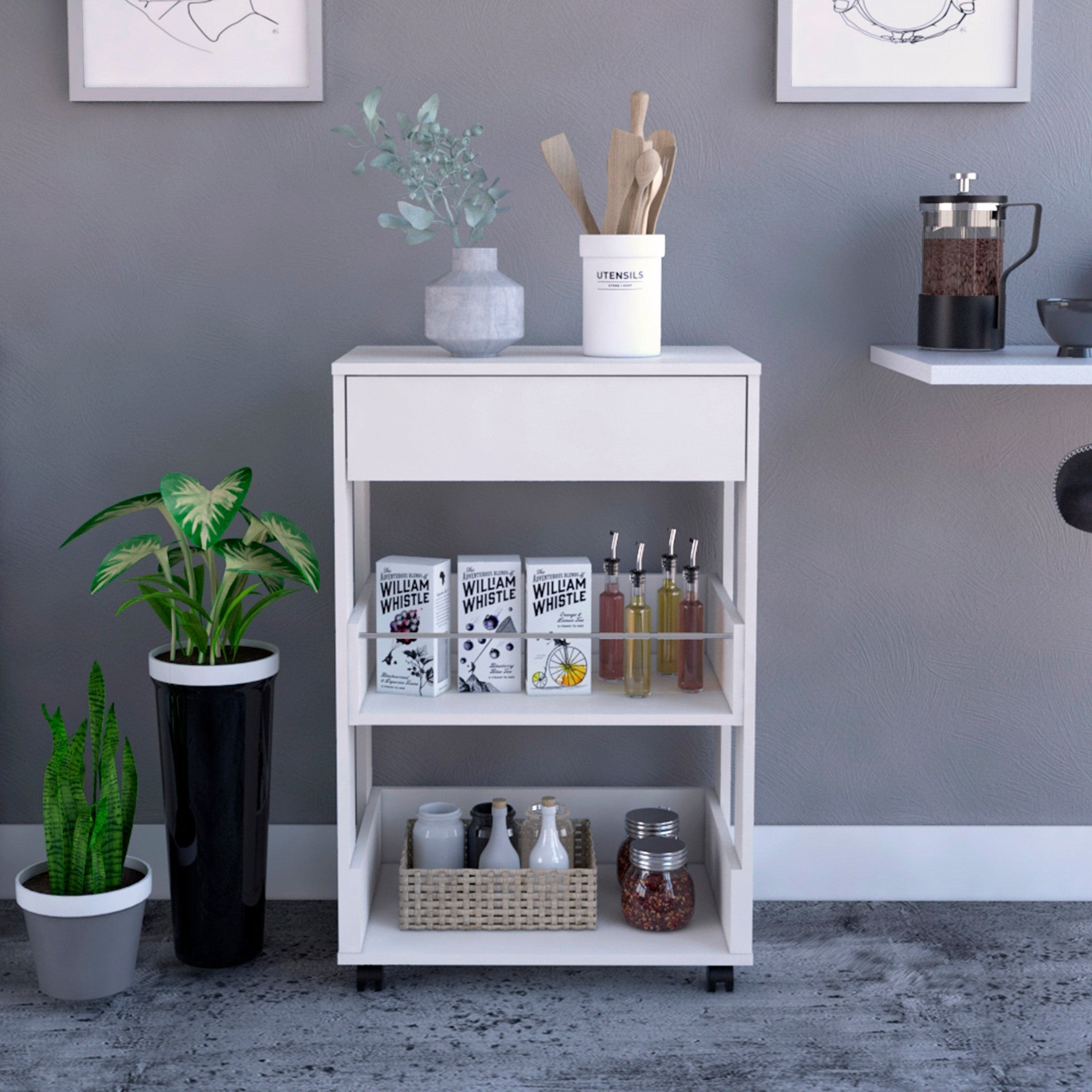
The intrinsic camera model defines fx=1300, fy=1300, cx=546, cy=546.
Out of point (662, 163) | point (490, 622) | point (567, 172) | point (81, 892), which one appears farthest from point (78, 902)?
point (662, 163)

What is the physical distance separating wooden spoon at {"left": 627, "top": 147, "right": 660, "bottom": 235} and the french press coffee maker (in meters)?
0.53

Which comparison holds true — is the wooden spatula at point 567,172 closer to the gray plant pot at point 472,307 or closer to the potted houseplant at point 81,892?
the gray plant pot at point 472,307

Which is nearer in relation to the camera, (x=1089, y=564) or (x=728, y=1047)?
(x=728, y=1047)

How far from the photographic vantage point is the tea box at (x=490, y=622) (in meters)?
2.25

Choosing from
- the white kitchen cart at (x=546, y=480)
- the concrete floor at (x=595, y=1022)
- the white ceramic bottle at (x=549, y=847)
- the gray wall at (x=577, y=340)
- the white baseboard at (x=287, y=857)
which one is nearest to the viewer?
the concrete floor at (x=595, y=1022)

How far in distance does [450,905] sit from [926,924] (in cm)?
92

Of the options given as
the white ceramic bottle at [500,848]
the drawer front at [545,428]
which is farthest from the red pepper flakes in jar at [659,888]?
the drawer front at [545,428]

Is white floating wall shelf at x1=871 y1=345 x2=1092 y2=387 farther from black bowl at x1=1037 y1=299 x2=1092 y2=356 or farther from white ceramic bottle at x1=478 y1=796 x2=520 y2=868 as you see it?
white ceramic bottle at x1=478 y1=796 x2=520 y2=868

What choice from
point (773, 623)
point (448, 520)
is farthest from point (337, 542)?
point (773, 623)

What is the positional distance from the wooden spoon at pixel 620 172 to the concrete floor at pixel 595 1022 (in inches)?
50.8

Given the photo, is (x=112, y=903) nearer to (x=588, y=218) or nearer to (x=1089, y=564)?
(x=588, y=218)

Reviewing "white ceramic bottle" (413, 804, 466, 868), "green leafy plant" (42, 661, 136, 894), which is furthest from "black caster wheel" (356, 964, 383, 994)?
"green leafy plant" (42, 661, 136, 894)

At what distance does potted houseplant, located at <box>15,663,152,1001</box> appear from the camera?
6.91 feet

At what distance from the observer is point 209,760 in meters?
2.19
